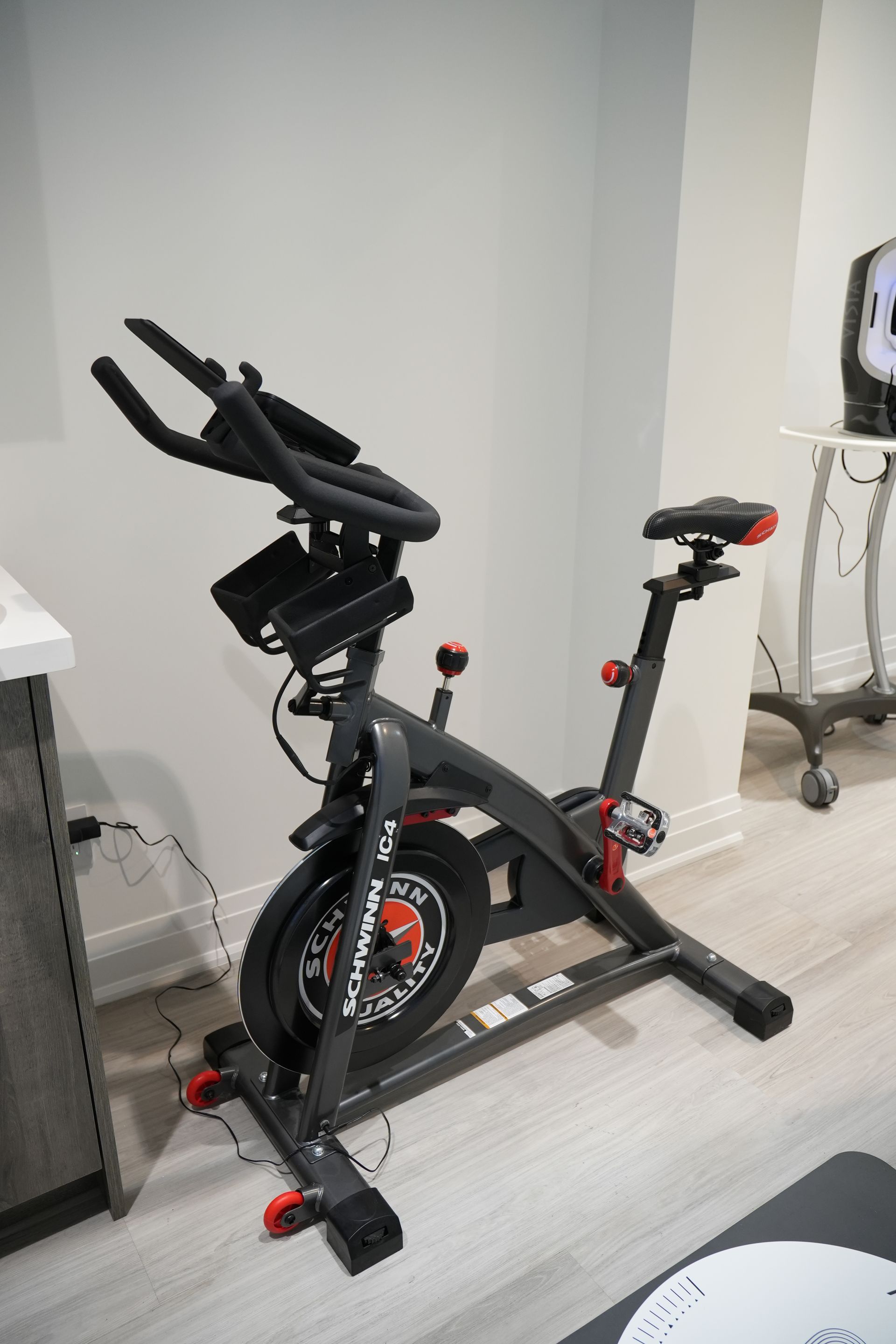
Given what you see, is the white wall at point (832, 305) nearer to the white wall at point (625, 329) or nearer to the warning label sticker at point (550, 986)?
the white wall at point (625, 329)

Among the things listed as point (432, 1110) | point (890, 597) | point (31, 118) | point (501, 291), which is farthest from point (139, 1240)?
point (890, 597)

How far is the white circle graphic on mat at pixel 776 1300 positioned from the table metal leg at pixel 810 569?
2581 mm

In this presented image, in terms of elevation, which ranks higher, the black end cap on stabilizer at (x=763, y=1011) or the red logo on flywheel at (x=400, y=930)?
the red logo on flywheel at (x=400, y=930)

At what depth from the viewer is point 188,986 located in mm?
2271

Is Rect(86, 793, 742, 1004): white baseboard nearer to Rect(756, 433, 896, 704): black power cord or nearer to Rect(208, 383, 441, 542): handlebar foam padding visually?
Rect(208, 383, 441, 542): handlebar foam padding

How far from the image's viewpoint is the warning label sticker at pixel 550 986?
6.75ft

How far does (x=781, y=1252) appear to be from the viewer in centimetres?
79

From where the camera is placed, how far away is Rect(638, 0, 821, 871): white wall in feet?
7.18

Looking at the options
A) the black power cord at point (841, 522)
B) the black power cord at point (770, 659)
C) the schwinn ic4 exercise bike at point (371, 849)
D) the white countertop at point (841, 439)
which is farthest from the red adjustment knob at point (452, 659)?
the black power cord at point (770, 659)

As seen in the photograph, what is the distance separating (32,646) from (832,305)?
10.3ft

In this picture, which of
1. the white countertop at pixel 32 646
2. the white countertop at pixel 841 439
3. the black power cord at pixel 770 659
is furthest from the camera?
the black power cord at pixel 770 659

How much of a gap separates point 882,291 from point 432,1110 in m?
2.45

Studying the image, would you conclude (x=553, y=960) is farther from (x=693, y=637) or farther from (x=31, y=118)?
(x=31, y=118)

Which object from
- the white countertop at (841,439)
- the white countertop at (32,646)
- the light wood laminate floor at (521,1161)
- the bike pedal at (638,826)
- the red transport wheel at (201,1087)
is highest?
the white countertop at (841,439)
